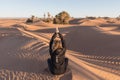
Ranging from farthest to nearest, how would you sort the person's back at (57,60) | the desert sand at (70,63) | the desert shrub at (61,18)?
1. the desert shrub at (61,18)
2. the desert sand at (70,63)
3. the person's back at (57,60)

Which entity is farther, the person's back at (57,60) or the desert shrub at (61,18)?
the desert shrub at (61,18)

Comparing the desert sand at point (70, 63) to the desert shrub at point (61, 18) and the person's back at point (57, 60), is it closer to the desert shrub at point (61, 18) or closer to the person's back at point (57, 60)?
the person's back at point (57, 60)

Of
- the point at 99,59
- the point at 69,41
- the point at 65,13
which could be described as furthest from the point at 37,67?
the point at 65,13

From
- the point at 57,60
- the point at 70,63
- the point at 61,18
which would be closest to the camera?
the point at 57,60

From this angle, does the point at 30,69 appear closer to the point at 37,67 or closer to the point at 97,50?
the point at 37,67

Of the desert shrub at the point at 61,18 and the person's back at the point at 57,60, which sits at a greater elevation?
the person's back at the point at 57,60

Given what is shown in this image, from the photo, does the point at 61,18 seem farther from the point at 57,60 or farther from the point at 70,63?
the point at 57,60

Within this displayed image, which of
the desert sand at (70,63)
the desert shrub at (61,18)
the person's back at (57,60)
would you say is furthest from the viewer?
the desert shrub at (61,18)

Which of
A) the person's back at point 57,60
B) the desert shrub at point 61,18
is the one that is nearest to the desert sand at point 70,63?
the person's back at point 57,60

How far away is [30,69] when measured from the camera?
1072 cm

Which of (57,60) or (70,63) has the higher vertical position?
(57,60)

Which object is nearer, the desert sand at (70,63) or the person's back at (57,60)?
the person's back at (57,60)

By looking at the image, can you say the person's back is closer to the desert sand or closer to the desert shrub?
the desert sand

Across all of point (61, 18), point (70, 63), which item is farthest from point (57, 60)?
point (61, 18)
